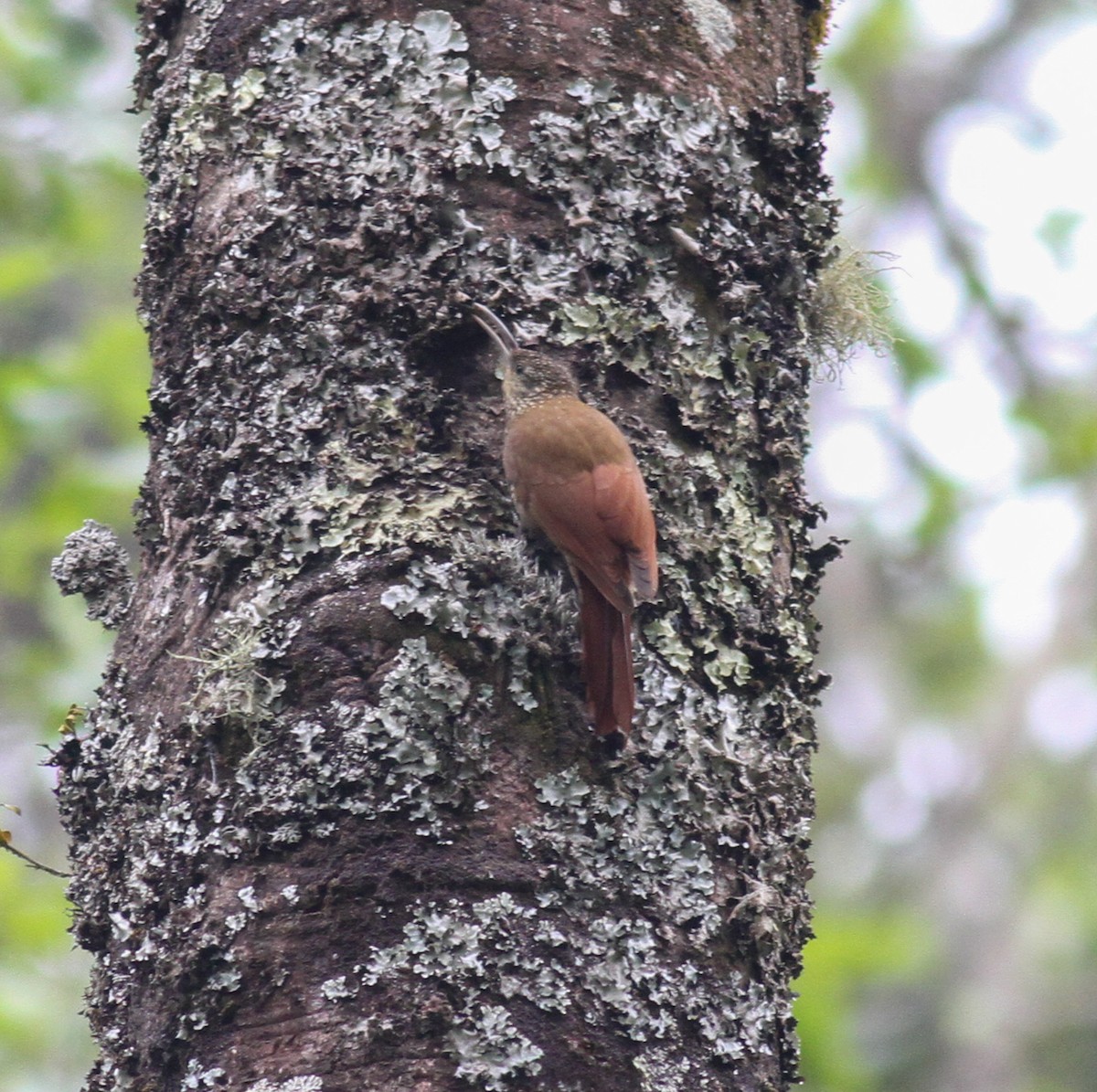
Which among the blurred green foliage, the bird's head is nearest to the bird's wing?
the bird's head

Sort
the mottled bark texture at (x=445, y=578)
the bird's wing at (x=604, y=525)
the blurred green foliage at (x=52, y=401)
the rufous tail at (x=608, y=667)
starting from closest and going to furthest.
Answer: the mottled bark texture at (x=445, y=578), the rufous tail at (x=608, y=667), the bird's wing at (x=604, y=525), the blurred green foliage at (x=52, y=401)

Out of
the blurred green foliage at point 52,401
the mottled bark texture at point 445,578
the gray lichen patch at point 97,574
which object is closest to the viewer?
the mottled bark texture at point 445,578

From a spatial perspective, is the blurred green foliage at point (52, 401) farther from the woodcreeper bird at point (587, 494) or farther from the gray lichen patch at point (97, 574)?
the woodcreeper bird at point (587, 494)

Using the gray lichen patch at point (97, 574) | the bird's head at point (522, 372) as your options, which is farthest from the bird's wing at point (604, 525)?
the gray lichen patch at point (97, 574)

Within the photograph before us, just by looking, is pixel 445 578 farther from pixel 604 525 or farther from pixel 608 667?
pixel 604 525

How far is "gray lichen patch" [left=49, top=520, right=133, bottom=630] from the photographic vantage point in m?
2.42

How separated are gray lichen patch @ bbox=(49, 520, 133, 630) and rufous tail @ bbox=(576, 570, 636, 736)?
78 cm

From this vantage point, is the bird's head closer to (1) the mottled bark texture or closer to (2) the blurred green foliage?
(1) the mottled bark texture

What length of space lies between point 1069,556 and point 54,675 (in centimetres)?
1112

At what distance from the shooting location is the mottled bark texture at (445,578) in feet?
6.26

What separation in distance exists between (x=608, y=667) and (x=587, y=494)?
0.47 m

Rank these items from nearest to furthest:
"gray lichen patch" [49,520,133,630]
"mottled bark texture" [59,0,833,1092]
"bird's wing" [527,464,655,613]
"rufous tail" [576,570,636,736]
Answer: "mottled bark texture" [59,0,833,1092]
"rufous tail" [576,570,636,736]
"bird's wing" [527,464,655,613]
"gray lichen patch" [49,520,133,630]

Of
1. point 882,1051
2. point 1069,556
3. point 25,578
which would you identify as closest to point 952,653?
point 1069,556

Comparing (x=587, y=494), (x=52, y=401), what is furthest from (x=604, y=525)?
(x=52, y=401)
